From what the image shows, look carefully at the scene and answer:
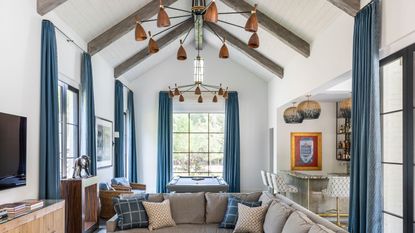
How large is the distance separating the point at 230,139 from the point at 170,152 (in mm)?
1818

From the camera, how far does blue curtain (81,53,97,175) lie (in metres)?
6.91

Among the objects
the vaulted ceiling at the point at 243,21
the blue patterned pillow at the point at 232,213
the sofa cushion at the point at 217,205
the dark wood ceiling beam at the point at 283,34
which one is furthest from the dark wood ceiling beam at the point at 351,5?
the sofa cushion at the point at 217,205

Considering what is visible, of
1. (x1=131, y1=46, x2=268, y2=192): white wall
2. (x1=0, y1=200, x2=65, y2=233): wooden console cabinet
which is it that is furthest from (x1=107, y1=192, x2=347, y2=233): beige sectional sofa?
(x1=131, y1=46, x2=268, y2=192): white wall

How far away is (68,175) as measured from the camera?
6.54m

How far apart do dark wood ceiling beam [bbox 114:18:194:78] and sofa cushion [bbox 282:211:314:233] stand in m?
6.36

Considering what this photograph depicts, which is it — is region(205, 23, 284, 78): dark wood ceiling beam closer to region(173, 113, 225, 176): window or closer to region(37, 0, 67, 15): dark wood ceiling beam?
region(173, 113, 225, 176): window

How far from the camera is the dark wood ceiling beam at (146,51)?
9367mm

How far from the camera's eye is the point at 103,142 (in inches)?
331

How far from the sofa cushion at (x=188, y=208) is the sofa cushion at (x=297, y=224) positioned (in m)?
1.80

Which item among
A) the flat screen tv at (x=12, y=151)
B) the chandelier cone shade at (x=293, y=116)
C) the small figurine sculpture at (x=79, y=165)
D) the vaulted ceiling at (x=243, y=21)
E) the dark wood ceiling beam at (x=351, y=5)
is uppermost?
the vaulted ceiling at (x=243, y=21)

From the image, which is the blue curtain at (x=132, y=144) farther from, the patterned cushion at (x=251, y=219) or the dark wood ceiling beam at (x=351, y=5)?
the dark wood ceiling beam at (x=351, y=5)

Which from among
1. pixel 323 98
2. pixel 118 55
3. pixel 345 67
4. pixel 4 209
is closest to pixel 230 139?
pixel 323 98

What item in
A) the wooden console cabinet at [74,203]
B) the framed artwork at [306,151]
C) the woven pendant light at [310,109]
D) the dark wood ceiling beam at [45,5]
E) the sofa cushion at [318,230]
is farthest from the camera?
the framed artwork at [306,151]

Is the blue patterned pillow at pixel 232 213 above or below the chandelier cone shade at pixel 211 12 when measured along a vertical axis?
below
